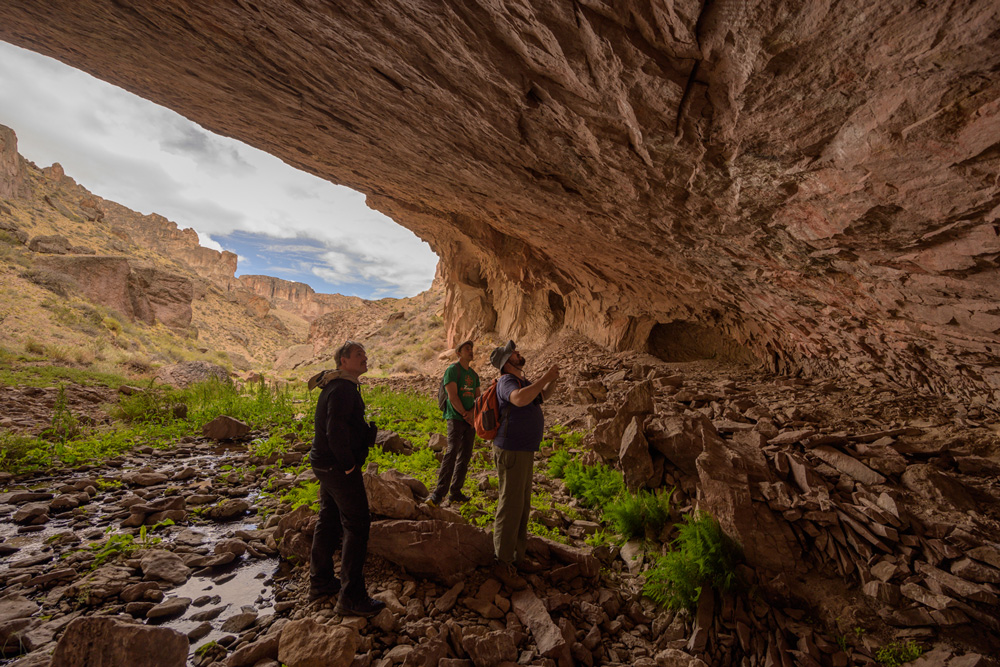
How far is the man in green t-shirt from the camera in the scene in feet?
15.3

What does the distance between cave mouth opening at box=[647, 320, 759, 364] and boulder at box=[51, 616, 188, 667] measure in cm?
984

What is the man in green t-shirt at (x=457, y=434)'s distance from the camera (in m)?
4.65

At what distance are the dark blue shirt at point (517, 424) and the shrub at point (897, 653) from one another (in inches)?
94.2

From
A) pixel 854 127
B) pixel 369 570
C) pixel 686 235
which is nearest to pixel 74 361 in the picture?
pixel 369 570

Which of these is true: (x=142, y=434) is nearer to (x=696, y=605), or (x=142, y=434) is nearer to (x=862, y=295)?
(x=696, y=605)

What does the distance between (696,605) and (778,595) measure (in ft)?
1.93

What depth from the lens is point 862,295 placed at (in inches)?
172

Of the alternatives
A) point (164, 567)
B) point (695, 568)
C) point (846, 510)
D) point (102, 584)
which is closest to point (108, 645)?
point (102, 584)

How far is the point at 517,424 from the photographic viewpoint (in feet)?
11.2

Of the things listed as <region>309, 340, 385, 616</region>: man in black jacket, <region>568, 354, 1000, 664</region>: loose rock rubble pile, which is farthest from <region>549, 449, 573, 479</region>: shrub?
<region>309, 340, 385, 616</region>: man in black jacket

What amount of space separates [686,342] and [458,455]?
7919 mm

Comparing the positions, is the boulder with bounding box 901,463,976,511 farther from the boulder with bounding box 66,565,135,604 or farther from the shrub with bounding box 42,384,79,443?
the shrub with bounding box 42,384,79,443

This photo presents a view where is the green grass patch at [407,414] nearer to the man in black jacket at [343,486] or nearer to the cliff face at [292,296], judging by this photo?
the man in black jacket at [343,486]

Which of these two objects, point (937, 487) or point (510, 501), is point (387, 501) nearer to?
point (510, 501)
